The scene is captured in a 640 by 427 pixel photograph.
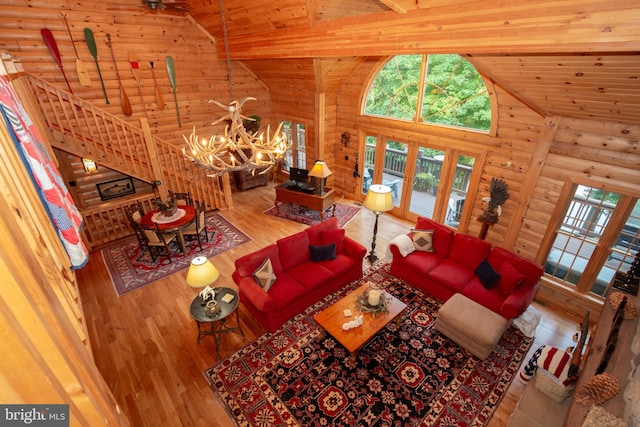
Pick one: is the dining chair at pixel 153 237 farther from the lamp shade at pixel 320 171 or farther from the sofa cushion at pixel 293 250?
the lamp shade at pixel 320 171

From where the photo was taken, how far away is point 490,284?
4215mm

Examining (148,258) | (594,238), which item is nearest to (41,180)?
(148,258)

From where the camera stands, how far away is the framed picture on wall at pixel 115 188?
7.16 meters

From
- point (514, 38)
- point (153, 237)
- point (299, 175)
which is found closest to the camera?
point (514, 38)

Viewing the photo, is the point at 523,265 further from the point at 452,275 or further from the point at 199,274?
the point at 199,274

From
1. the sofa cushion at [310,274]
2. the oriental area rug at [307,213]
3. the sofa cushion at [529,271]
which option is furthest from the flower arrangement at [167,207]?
the sofa cushion at [529,271]

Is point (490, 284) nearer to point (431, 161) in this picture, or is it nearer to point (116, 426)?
point (431, 161)

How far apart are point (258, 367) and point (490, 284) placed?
136 inches

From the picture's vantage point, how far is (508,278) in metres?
4.07

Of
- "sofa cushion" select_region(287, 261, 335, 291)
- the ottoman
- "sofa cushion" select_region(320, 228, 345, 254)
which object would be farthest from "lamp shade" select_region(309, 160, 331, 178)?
the ottoman

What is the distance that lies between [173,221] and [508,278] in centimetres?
570

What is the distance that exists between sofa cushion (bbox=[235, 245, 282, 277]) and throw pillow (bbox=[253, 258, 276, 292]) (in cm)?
8

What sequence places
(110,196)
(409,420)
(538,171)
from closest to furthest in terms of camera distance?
(409,420), (538,171), (110,196)

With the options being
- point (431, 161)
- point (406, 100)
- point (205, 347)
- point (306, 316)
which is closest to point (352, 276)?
point (306, 316)
